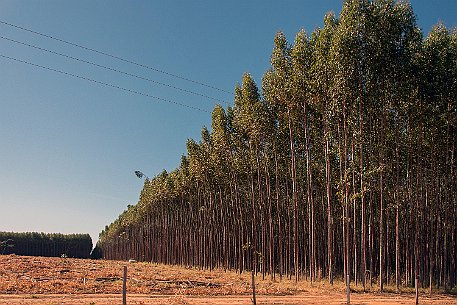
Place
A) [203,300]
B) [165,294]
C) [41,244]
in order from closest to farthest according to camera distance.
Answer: [203,300], [165,294], [41,244]

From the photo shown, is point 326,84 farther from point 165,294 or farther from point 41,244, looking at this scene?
point 41,244

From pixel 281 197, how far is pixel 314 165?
30.8ft

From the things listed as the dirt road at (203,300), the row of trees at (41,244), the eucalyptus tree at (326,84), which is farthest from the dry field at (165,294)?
the row of trees at (41,244)

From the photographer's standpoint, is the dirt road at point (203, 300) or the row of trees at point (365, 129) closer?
the dirt road at point (203, 300)

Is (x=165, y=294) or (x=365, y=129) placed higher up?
(x=365, y=129)

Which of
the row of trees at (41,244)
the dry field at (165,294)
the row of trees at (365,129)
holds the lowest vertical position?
the row of trees at (41,244)

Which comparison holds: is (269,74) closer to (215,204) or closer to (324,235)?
(324,235)

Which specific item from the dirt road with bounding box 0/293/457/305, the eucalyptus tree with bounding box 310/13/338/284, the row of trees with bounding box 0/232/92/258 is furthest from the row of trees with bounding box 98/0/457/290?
the row of trees with bounding box 0/232/92/258

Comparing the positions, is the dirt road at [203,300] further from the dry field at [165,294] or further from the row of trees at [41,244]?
the row of trees at [41,244]

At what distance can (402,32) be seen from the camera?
33.0 metres

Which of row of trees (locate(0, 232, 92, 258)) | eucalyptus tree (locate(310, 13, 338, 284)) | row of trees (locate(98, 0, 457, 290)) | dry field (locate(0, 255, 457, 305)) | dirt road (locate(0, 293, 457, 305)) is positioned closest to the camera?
dirt road (locate(0, 293, 457, 305))

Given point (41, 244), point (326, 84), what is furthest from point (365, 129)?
point (41, 244)

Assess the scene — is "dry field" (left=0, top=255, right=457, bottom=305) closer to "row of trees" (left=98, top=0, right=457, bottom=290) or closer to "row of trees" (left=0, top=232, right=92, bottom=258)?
"row of trees" (left=98, top=0, right=457, bottom=290)

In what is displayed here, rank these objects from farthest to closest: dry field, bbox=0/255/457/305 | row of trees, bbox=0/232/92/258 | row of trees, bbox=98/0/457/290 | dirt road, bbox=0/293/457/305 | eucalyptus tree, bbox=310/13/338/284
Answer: row of trees, bbox=0/232/92/258 → eucalyptus tree, bbox=310/13/338/284 → row of trees, bbox=98/0/457/290 → dry field, bbox=0/255/457/305 → dirt road, bbox=0/293/457/305
